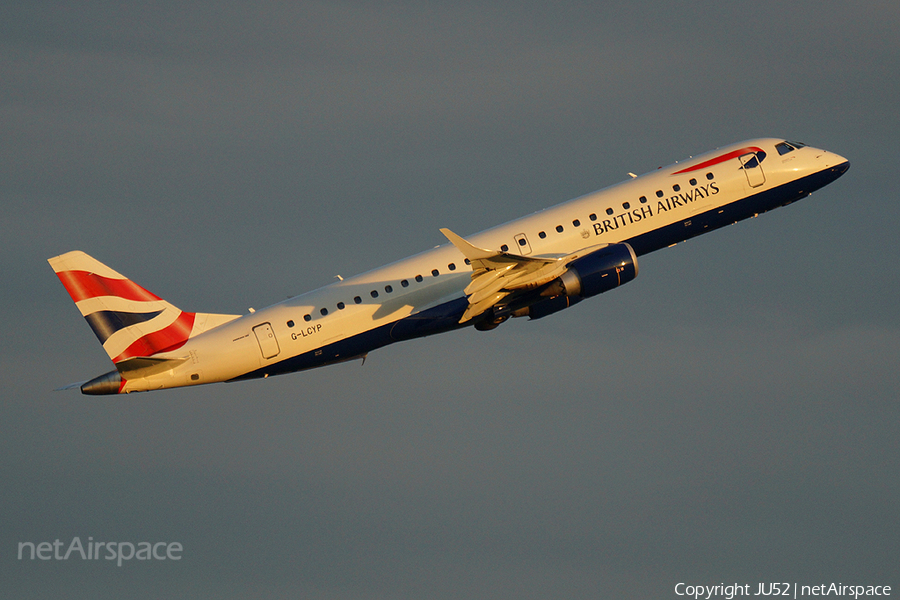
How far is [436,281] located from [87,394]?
18.8 m

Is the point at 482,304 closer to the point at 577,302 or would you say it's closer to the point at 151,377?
the point at 577,302

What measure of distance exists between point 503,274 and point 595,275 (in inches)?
188

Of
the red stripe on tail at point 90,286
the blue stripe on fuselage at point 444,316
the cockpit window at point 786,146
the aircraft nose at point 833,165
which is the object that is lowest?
the blue stripe on fuselage at point 444,316

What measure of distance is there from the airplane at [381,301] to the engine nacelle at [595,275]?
5 cm

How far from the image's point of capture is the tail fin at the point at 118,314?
5803cm

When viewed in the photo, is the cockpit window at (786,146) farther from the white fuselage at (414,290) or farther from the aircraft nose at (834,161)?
the white fuselage at (414,290)

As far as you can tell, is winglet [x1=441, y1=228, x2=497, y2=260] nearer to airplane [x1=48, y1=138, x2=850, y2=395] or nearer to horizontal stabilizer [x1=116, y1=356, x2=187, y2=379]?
airplane [x1=48, y1=138, x2=850, y2=395]

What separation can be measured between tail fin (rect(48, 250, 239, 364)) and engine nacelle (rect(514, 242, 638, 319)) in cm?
1866

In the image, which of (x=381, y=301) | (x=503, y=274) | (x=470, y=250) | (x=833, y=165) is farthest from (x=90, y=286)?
(x=833, y=165)

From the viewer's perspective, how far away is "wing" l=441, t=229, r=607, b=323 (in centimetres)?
5541

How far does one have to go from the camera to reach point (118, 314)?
58.3m

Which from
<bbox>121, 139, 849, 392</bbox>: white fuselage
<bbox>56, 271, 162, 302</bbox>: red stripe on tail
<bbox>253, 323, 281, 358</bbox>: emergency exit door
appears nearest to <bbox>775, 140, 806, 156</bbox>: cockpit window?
<bbox>121, 139, 849, 392</bbox>: white fuselage

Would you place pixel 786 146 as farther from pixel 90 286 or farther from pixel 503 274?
pixel 90 286

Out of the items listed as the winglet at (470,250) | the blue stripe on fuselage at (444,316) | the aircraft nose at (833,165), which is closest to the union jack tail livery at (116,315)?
the blue stripe on fuselage at (444,316)
